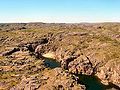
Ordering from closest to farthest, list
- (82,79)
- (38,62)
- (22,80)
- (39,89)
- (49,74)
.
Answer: (39,89) < (22,80) < (49,74) < (82,79) < (38,62)

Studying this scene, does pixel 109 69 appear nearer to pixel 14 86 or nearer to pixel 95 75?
pixel 95 75

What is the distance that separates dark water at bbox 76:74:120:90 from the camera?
16299 centimetres

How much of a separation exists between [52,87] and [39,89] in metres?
7.03

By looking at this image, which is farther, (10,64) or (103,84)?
(10,64)

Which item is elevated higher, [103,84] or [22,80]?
[22,80]

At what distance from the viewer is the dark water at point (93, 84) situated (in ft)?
535

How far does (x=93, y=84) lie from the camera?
170 m

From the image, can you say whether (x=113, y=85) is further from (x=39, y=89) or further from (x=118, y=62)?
(x=39, y=89)

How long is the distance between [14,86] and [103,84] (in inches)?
2544

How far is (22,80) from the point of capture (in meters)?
143

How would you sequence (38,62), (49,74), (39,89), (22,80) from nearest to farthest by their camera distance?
(39,89), (22,80), (49,74), (38,62)

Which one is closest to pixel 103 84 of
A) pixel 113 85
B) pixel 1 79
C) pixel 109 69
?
pixel 113 85

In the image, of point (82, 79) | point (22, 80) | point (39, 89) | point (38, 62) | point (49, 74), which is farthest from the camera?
point (38, 62)

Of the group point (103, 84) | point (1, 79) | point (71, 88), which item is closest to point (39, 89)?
point (71, 88)
